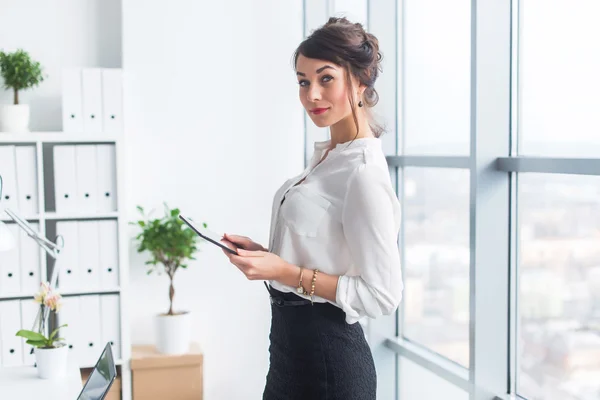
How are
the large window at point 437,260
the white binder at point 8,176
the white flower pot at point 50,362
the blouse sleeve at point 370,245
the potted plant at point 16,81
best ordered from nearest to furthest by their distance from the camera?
the blouse sleeve at point 370,245 < the white flower pot at point 50,362 < the large window at point 437,260 < the white binder at point 8,176 < the potted plant at point 16,81

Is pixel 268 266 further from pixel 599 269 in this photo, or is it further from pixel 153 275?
pixel 153 275

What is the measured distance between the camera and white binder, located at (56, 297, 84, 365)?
11.4 feet

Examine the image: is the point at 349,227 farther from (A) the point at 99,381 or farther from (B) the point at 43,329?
(B) the point at 43,329

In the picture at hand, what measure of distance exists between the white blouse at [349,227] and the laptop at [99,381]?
0.56 metres

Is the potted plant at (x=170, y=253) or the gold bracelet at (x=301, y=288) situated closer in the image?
the gold bracelet at (x=301, y=288)

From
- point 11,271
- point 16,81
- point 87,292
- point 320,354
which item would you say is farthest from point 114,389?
point 320,354

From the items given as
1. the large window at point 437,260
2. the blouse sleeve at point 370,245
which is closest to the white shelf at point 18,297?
the large window at point 437,260

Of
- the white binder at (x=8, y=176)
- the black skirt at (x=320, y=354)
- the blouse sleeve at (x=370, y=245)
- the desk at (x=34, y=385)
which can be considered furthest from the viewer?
the white binder at (x=8, y=176)

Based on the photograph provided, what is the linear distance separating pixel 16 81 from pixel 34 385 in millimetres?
1667

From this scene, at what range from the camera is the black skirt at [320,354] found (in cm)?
185

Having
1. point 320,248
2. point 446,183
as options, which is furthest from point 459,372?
point 320,248

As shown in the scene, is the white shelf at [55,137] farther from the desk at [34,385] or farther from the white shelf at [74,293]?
the desk at [34,385]

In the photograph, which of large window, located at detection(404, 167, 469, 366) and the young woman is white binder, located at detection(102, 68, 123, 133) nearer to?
large window, located at detection(404, 167, 469, 366)

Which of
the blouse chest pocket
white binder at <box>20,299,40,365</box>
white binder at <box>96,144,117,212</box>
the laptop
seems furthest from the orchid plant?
the blouse chest pocket
